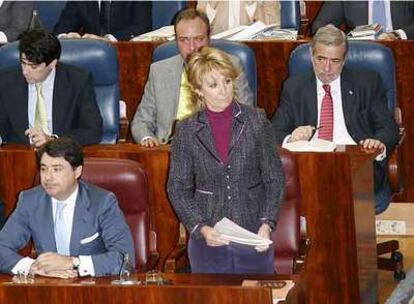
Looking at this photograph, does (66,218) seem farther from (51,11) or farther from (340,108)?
(51,11)

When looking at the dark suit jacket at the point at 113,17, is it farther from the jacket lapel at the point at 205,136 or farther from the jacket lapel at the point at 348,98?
the jacket lapel at the point at 205,136

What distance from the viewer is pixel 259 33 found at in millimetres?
6773

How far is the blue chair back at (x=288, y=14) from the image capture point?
7.44 meters

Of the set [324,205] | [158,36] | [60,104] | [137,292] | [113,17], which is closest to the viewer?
[137,292]

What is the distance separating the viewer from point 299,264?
4.62 metres

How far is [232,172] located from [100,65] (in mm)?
1735

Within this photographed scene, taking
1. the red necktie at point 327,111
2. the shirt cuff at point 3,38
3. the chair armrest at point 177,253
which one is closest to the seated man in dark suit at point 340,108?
the red necktie at point 327,111

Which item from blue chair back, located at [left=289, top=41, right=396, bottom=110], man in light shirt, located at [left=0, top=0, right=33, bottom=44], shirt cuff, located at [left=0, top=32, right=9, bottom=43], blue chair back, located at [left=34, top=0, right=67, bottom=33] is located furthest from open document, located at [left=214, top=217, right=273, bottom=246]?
blue chair back, located at [left=34, top=0, right=67, bottom=33]

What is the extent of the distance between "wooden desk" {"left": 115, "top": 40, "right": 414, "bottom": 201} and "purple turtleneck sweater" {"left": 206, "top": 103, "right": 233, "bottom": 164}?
2024mm

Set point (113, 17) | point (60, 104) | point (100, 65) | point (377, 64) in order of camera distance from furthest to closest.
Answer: point (113, 17) → point (100, 65) → point (377, 64) → point (60, 104)

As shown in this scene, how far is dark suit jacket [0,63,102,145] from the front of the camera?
19.0 feet

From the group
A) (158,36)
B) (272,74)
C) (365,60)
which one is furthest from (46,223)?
(158,36)

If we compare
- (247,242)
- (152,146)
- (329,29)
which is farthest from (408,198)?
(247,242)

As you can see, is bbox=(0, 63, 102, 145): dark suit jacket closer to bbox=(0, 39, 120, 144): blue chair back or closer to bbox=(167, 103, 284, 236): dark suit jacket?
bbox=(0, 39, 120, 144): blue chair back
